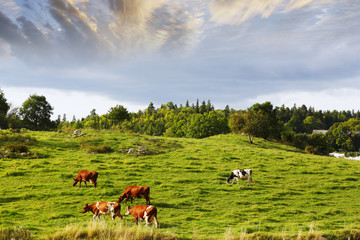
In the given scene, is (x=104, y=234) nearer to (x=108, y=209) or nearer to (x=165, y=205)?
(x=108, y=209)

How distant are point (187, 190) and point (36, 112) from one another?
67.7 metres

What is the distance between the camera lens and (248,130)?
53281 mm

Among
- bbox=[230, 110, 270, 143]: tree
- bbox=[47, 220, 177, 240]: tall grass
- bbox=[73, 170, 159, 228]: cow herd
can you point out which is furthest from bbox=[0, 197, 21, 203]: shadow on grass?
bbox=[230, 110, 270, 143]: tree

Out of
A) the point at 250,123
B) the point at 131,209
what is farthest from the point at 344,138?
the point at 131,209

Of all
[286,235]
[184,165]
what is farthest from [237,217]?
[184,165]

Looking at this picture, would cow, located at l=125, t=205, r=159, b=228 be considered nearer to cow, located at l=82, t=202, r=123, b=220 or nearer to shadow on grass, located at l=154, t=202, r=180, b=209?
cow, located at l=82, t=202, r=123, b=220

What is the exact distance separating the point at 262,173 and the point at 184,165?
959 centimetres

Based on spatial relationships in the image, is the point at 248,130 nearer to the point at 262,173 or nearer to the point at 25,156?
the point at 262,173

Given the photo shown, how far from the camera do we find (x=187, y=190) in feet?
65.7

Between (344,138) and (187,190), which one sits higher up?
(344,138)

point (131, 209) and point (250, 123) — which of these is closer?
point (131, 209)

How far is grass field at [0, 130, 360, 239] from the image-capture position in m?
12.8

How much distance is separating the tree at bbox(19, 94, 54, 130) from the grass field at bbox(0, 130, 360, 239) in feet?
122

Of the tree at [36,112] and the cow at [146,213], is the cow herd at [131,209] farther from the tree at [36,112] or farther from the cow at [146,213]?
the tree at [36,112]
